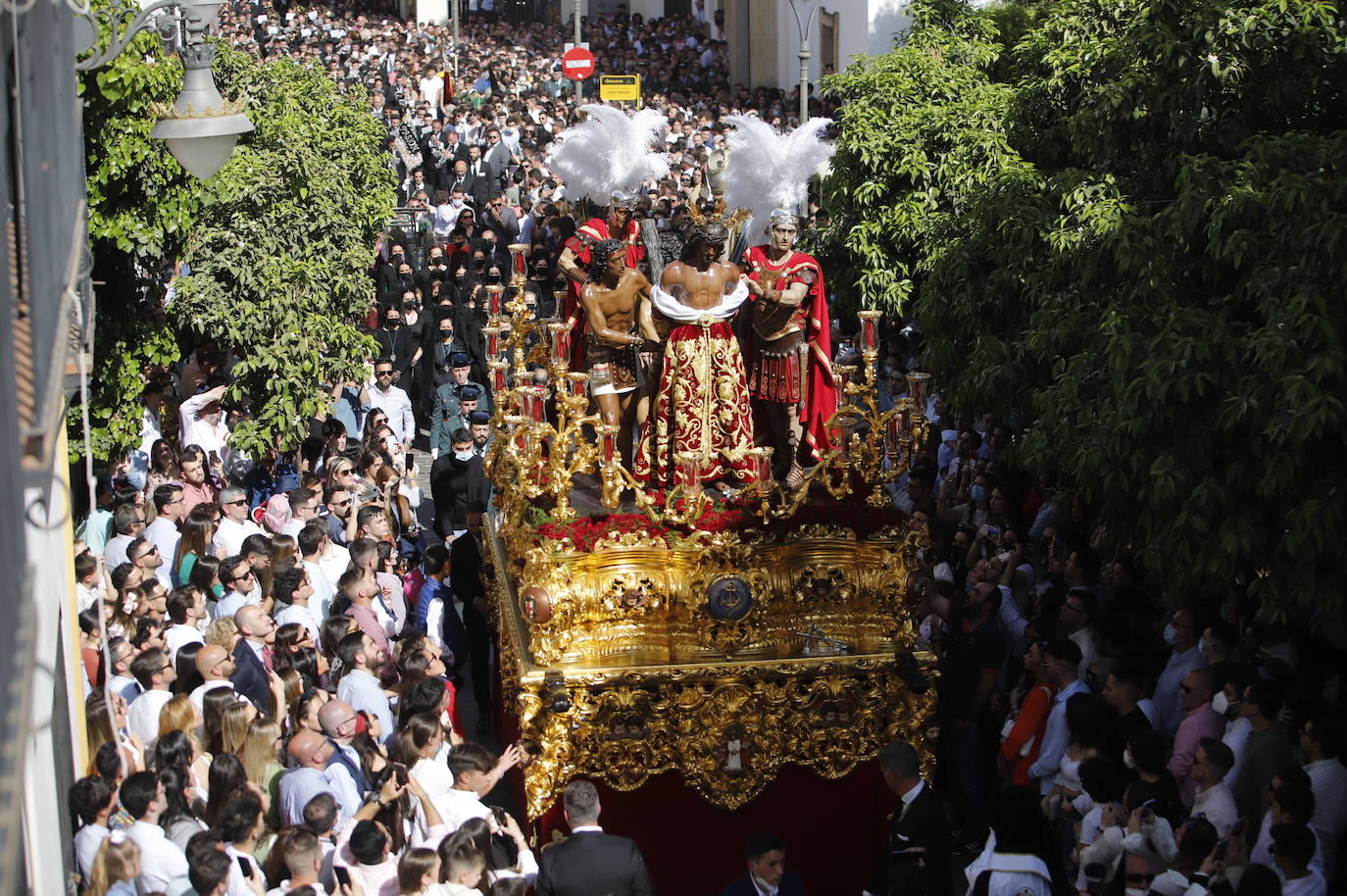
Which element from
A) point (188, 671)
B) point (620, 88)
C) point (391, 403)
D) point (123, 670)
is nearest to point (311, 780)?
point (188, 671)

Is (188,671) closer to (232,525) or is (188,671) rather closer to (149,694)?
(149,694)

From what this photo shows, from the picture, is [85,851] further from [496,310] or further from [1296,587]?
[496,310]

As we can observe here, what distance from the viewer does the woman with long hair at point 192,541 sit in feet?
35.2

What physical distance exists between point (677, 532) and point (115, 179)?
A: 4.83 metres

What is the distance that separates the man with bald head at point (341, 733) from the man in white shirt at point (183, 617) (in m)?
1.52

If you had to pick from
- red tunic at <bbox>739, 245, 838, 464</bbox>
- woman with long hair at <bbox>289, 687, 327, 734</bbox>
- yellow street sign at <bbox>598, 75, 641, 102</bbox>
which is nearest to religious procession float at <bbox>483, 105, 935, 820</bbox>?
red tunic at <bbox>739, 245, 838, 464</bbox>

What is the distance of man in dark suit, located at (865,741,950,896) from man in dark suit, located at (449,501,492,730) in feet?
13.6

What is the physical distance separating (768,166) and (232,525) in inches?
162

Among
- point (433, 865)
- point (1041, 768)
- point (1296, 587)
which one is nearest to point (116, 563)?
point (433, 865)

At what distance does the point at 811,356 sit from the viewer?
11.1 m

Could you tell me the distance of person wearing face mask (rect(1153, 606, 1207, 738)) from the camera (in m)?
9.27

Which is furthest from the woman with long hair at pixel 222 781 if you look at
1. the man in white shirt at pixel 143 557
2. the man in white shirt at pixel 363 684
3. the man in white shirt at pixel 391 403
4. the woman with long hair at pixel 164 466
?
the man in white shirt at pixel 391 403

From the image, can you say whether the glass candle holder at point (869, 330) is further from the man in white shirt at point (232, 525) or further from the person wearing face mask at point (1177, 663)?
the man in white shirt at point (232, 525)

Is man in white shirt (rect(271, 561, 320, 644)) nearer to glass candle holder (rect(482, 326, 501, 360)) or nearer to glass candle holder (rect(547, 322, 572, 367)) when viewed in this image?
glass candle holder (rect(547, 322, 572, 367))
